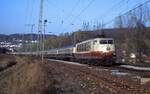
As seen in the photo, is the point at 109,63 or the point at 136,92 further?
the point at 109,63

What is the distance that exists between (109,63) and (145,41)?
36.8m

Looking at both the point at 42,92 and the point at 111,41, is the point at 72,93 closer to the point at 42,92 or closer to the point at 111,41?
the point at 42,92

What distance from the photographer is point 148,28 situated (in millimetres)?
76188

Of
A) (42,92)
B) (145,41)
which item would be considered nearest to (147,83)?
(42,92)

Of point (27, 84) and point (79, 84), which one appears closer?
point (27, 84)

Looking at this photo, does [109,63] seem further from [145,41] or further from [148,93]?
[145,41]

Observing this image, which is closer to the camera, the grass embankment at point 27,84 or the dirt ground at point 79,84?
the grass embankment at point 27,84

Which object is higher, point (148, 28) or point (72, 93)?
point (148, 28)

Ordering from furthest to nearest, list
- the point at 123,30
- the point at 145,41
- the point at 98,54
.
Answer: the point at 123,30 < the point at 145,41 < the point at 98,54

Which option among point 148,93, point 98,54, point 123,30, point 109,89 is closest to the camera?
point 148,93

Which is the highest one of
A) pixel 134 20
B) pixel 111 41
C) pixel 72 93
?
pixel 134 20

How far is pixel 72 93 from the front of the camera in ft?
56.5

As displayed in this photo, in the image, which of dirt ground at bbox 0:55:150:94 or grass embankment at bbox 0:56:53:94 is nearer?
grass embankment at bbox 0:56:53:94

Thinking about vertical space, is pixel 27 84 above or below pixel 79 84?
above
